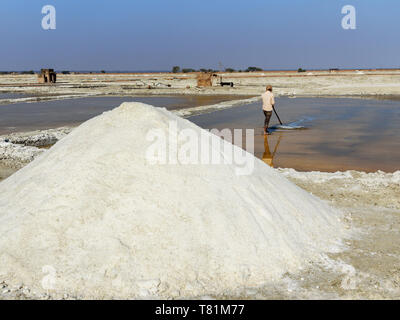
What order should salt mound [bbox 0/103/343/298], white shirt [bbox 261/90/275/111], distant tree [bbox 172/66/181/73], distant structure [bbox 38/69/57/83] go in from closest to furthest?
salt mound [bbox 0/103/343/298]
white shirt [bbox 261/90/275/111]
distant structure [bbox 38/69/57/83]
distant tree [bbox 172/66/181/73]

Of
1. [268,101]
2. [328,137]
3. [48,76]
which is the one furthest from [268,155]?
[48,76]

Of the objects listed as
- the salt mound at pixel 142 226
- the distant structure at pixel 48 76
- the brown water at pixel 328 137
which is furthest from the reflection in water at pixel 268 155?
the distant structure at pixel 48 76

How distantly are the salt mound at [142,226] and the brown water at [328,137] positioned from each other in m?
3.70

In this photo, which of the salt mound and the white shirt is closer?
the salt mound

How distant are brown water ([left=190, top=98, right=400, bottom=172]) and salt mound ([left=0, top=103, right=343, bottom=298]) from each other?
370 centimetres

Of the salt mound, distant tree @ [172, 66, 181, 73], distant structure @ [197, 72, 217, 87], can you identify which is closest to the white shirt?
the salt mound

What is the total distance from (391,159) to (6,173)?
7414 millimetres

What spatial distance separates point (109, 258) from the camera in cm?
341

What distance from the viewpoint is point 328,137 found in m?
11.0

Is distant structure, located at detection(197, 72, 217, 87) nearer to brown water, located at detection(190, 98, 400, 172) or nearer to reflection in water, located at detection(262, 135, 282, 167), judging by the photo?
brown water, located at detection(190, 98, 400, 172)

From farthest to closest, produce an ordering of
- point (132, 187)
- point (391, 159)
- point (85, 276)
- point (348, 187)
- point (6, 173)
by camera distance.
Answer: point (391, 159), point (6, 173), point (348, 187), point (132, 187), point (85, 276)

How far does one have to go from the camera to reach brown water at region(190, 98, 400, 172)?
321 inches
